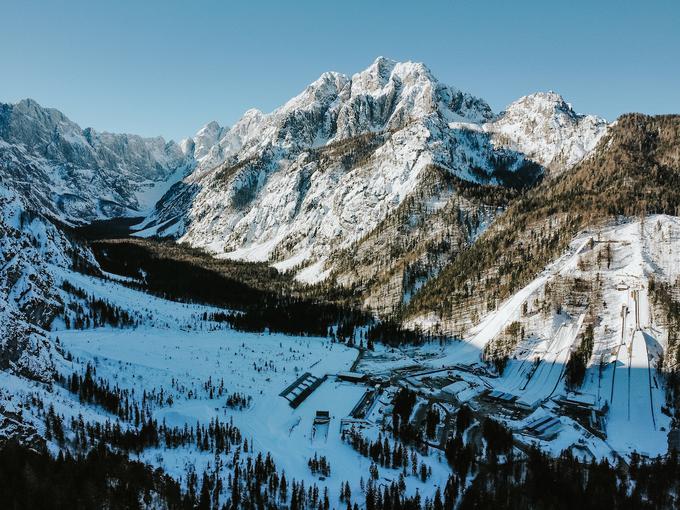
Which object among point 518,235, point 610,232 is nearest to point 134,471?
point 610,232

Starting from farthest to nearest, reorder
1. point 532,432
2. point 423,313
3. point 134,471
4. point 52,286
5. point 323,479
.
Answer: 1. point 423,313
2. point 52,286
3. point 532,432
4. point 323,479
5. point 134,471

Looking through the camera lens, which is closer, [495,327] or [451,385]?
[451,385]

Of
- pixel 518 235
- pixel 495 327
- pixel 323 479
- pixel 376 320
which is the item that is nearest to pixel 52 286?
pixel 376 320

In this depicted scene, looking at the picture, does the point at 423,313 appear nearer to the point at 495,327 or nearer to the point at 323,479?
the point at 495,327

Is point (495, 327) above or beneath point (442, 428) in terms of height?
above

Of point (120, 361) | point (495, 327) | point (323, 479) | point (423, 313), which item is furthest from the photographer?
point (423, 313)

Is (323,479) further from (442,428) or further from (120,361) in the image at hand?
(120,361)

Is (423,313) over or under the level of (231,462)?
over

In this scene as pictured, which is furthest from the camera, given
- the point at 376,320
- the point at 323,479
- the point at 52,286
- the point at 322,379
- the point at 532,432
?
the point at 376,320

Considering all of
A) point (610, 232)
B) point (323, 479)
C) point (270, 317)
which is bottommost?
point (323, 479)
